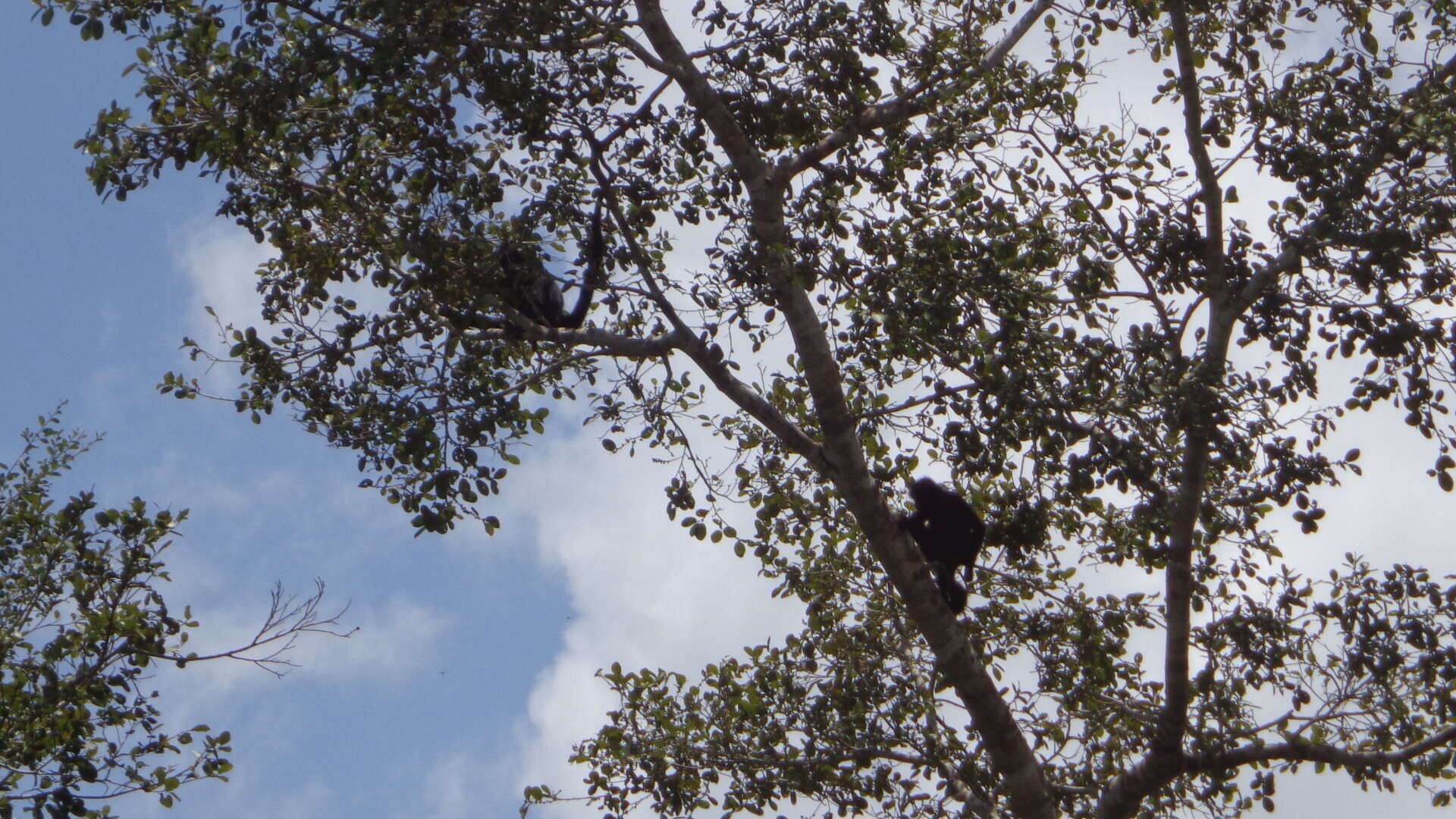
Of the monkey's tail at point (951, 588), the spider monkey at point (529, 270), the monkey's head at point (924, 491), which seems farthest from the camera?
the monkey's head at point (924, 491)

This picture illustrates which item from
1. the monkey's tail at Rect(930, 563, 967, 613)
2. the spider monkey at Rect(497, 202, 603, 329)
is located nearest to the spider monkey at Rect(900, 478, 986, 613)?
the monkey's tail at Rect(930, 563, 967, 613)

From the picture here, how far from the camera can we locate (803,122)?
24.0 feet

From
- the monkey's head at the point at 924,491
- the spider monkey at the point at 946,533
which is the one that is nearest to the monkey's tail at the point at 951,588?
the spider monkey at the point at 946,533

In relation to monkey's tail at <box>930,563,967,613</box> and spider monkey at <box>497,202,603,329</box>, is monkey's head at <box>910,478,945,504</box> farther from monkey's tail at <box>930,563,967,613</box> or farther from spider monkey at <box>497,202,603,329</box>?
spider monkey at <box>497,202,603,329</box>

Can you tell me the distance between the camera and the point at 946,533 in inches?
362

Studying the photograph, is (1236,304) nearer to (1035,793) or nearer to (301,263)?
(1035,793)

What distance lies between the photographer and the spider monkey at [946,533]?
8.88m

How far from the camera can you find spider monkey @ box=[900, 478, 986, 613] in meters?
8.88

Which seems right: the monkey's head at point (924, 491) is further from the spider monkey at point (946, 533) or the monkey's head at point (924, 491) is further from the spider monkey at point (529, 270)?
the spider monkey at point (529, 270)

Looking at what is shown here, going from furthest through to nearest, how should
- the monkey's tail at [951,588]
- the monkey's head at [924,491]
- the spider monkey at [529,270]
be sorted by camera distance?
the monkey's head at [924,491]
the monkey's tail at [951,588]
the spider monkey at [529,270]

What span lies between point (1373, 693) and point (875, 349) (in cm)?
346

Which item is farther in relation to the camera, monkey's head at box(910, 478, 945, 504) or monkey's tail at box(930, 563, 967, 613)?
monkey's head at box(910, 478, 945, 504)

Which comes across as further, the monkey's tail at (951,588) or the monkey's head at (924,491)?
the monkey's head at (924,491)

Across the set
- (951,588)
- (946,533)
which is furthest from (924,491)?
(951,588)
